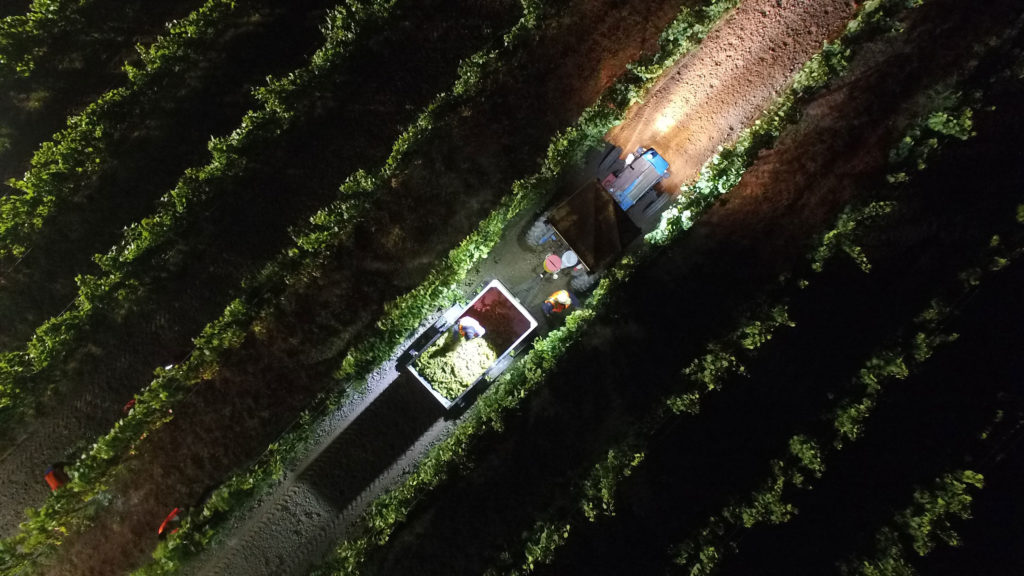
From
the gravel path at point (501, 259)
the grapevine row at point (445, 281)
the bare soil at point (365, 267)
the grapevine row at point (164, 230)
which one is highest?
the grapevine row at point (164, 230)

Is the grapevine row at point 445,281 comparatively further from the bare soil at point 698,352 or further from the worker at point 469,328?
the bare soil at point 698,352

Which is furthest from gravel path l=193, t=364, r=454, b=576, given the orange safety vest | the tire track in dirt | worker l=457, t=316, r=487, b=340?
the tire track in dirt

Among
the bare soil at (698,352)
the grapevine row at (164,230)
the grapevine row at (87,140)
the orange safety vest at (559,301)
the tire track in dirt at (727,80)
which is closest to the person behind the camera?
the bare soil at (698,352)

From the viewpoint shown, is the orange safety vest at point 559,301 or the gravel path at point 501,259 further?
the gravel path at point 501,259

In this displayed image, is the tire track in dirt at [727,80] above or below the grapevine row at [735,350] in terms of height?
above

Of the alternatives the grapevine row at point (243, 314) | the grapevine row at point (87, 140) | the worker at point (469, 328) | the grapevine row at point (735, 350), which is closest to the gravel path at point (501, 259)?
the worker at point (469, 328)

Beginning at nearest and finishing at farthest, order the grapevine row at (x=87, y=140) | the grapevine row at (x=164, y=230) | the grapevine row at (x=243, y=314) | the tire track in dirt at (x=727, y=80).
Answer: the grapevine row at (x=243, y=314) → the grapevine row at (x=164, y=230) → the grapevine row at (x=87, y=140) → the tire track in dirt at (x=727, y=80)

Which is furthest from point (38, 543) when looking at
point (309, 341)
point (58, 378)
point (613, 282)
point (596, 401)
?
point (613, 282)

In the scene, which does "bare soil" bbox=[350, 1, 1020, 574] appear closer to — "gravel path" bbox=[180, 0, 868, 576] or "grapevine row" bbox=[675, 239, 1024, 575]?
"grapevine row" bbox=[675, 239, 1024, 575]

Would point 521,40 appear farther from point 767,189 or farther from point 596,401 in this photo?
point 596,401
